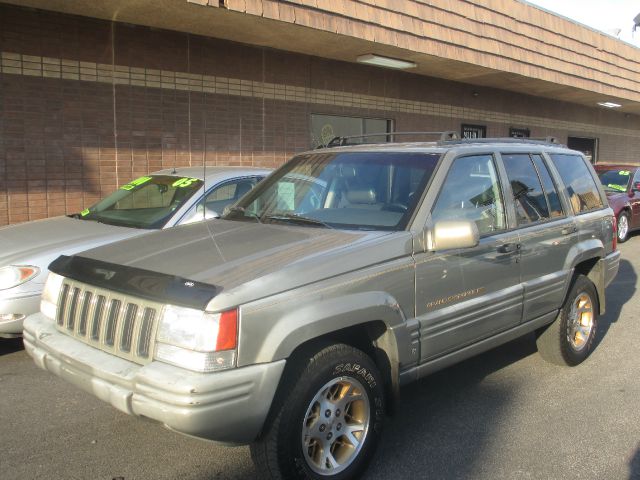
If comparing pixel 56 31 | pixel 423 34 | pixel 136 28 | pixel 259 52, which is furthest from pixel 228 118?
pixel 423 34

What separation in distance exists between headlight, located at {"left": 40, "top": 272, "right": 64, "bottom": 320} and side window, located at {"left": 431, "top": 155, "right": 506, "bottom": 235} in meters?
2.21

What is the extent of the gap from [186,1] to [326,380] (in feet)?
18.9

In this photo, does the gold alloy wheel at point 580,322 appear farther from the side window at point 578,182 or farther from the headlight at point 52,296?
the headlight at point 52,296

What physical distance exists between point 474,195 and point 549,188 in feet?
3.46

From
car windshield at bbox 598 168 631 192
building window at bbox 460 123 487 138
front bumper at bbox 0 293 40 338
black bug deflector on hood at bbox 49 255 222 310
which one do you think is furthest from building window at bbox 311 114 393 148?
black bug deflector on hood at bbox 49 255 222 310

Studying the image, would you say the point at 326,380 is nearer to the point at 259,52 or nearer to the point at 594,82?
the point at 259,52

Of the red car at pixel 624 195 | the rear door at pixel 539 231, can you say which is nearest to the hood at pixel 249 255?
the rear door at pixel 539 231

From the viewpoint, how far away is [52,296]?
11.2 feet

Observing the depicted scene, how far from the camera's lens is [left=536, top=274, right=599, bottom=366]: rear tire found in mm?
4703

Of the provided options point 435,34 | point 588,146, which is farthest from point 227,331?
point 588,146

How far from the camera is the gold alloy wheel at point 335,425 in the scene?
2895 mm

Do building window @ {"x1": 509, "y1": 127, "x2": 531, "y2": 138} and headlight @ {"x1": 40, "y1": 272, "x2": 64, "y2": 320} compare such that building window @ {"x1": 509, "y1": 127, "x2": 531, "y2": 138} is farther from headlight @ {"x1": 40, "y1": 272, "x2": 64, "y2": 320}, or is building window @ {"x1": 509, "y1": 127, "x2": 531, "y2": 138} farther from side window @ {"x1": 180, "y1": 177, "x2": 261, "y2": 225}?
headlight @ {"x1": 40, "y1": 272, "x2": 64, "y2": 320}

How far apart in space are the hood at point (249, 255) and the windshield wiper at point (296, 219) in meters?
0.10

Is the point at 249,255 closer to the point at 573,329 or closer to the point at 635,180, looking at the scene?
the point at 573,329
